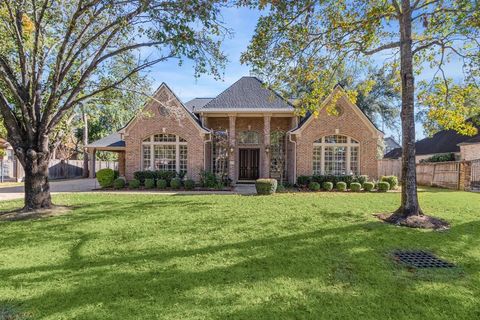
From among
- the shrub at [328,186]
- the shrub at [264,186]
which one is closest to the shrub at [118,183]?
the shrub at [264,186]

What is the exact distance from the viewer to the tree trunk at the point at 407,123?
8305mm

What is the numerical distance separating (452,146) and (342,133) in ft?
45.6

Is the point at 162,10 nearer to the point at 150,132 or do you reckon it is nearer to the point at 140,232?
the point at 140,232

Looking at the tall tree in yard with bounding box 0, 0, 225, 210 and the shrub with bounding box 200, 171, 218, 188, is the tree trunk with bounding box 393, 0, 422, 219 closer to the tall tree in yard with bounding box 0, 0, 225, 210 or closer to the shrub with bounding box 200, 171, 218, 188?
the tall tree in yard with bounding box 0, 0, 225, 210

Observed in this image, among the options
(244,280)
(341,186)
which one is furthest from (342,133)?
(244,280)

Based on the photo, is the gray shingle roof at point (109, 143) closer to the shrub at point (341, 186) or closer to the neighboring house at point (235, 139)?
the neighboring house at point (235, 139)

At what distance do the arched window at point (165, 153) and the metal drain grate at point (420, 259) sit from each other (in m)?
13.6

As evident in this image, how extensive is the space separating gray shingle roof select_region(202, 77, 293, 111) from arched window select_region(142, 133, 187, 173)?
2777mm

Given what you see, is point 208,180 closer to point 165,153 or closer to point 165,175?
point 165,175

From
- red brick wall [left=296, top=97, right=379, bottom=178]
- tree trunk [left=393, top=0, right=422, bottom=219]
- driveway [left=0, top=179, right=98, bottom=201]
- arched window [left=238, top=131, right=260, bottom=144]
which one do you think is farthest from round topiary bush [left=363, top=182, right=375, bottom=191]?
driveway [left=0, top=179, right=98, bottom=201]

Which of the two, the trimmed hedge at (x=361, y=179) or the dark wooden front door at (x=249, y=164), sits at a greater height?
the dark wooden front door at (x=249, y=164)

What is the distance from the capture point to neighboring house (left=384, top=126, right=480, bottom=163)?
2089 centimetres

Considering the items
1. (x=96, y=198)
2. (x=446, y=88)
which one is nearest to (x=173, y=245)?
(x=96, y=198)

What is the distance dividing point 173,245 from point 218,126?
13.6 meters
